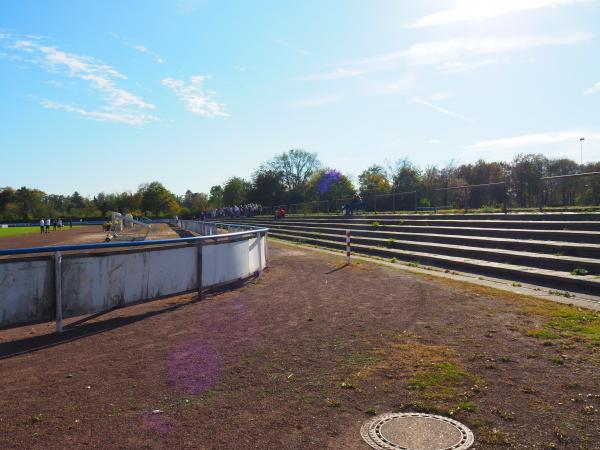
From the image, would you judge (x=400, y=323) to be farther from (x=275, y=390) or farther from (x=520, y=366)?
(x=275, y=390)

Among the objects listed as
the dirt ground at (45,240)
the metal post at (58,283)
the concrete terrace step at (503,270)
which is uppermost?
the metal post at (58,283)

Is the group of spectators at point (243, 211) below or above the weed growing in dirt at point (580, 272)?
above

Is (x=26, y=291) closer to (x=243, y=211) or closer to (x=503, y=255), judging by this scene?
(x=503, y=255)

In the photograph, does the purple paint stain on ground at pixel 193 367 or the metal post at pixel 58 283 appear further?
the metal post at pixel 58 283

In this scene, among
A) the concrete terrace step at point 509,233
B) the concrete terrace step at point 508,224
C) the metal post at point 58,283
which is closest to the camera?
the metal post at point 58,283

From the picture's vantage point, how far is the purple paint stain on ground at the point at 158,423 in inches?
145

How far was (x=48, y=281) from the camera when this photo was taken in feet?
21.9

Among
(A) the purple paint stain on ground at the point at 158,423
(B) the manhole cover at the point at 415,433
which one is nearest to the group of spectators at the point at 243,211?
(A) the purple paint stain on ground at the point at 158,423

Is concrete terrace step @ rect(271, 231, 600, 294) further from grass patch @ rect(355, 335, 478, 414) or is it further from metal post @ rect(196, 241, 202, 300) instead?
metal post @ rect(196, 241, 202, 300)

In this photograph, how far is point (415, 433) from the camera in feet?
11.8

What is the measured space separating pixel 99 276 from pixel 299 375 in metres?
4.16

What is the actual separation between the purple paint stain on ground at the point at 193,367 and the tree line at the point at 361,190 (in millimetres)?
14581

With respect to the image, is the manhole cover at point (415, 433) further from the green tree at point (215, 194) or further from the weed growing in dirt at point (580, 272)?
the green tree at point (215, 194)

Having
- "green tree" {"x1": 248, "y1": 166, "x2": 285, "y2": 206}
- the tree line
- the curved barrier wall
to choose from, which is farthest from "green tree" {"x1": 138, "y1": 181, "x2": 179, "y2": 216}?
the curved barrier wall
